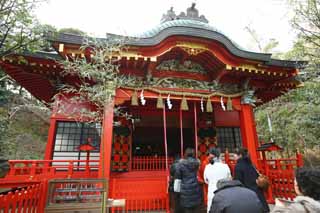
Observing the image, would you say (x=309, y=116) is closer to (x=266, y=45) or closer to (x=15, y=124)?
(x=266, y=45)

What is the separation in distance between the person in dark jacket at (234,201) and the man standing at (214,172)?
A: 1.66 meters

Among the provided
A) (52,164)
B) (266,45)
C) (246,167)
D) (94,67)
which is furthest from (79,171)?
(266,45)

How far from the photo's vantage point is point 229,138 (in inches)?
337

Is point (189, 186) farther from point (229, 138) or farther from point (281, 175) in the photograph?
point (229, 138)

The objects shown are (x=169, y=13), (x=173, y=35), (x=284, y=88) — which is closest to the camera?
(x=173, y=35)

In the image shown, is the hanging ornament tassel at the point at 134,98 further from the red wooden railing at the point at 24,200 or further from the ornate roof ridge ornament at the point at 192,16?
the ornate roof ridge ornament at the point at 192,16

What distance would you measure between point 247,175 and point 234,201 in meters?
2.05

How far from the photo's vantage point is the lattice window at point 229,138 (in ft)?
27.7

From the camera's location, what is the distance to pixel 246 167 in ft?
12.2

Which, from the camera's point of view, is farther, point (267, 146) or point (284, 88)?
point (284, 88)

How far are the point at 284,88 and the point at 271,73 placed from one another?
5.48 ft

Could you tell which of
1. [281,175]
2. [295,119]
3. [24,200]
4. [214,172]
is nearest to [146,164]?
[214,172]

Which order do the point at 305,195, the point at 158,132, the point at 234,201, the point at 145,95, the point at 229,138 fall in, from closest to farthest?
the point at 305,195 → the point at 234,201 → the point at 145,95 → the point at 229,138 → the point at 158,132

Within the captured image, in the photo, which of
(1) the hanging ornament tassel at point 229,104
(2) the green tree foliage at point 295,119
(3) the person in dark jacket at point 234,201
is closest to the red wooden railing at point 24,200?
(3) the person in dark jacket at point 234,201
